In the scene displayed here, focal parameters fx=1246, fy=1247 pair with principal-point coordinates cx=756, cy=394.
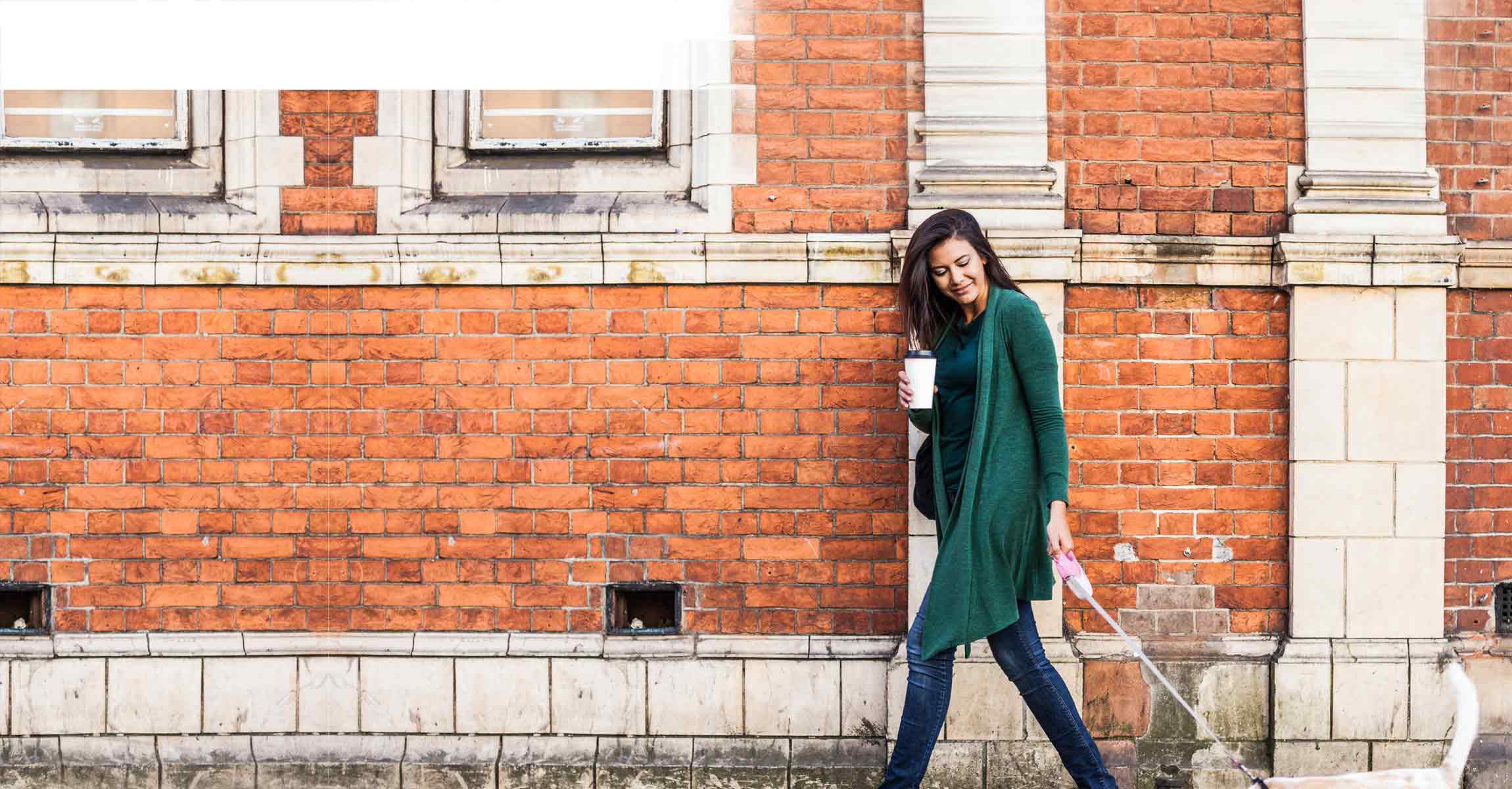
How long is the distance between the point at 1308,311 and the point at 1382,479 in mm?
708

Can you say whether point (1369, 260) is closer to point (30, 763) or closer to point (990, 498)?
point (990, 498)

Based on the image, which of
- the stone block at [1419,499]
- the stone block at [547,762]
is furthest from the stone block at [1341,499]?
the stone block at [547,762]

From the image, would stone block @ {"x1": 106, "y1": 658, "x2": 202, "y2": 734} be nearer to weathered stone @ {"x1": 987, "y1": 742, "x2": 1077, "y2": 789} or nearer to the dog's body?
A: weathered stone @ {"x1": 987, "y1": 742, "x2": 1077, "y2": 789}

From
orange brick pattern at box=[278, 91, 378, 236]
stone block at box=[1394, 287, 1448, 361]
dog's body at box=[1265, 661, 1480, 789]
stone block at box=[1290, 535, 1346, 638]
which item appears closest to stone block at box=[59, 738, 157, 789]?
orange brick pattern at box=[278, 91, 378, 236]

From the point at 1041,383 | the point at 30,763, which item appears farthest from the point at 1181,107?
the point at 30,763

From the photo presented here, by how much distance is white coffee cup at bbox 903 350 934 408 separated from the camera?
3969 mm

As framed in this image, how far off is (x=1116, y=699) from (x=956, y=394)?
1541 mm

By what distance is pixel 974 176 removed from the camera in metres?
4.77

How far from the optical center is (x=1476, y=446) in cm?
494

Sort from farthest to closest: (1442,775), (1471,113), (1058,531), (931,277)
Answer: (1471,113) < (931,277) < (1058,531) < (1442,775)

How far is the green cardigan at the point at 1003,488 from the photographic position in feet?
13.2

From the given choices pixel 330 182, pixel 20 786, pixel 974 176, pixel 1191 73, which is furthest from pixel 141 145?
pixel 1191 73

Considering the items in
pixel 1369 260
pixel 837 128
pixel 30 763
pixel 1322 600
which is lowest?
pixel 30 763

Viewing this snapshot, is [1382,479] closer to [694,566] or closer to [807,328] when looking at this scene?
[807,328]
